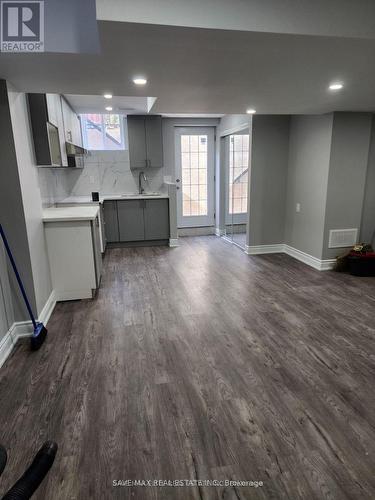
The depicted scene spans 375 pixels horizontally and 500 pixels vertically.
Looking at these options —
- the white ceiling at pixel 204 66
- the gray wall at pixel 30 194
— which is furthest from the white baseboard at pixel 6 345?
the white ceiling at pixel 204 66

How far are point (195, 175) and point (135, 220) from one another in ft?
5.68

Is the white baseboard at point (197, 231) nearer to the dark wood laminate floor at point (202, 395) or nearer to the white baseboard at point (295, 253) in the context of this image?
the white baseboard at point (295, 253)

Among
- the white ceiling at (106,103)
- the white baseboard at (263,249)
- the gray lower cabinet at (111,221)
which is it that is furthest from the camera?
the gray lower cabinet at (111,221)

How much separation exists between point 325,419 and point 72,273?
2746mm

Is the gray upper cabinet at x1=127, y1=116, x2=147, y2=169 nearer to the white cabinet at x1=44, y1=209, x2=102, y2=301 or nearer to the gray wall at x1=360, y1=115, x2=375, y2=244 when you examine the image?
the white cabinet at x1=44, y1=209, x2=102, y2=301

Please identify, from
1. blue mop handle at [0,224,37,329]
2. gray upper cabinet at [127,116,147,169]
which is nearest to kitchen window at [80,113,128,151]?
gray upper cabinet at [127,116,147,169]

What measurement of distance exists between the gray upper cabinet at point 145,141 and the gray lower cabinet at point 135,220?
0.81 meters

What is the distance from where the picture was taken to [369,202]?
4473mm

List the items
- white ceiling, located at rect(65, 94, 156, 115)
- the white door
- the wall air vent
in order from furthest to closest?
the white door, the wall air vent, white ceiling, located at rect(65, 94, 156, 115)

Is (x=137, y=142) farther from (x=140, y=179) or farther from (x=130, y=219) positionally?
(x=130, y=219)

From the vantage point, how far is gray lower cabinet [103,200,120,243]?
5.59m

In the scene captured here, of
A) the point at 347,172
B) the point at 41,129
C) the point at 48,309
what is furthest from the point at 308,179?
the point at 48,309

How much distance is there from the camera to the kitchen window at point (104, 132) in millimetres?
5953

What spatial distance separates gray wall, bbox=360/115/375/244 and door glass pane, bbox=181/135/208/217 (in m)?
3.14
